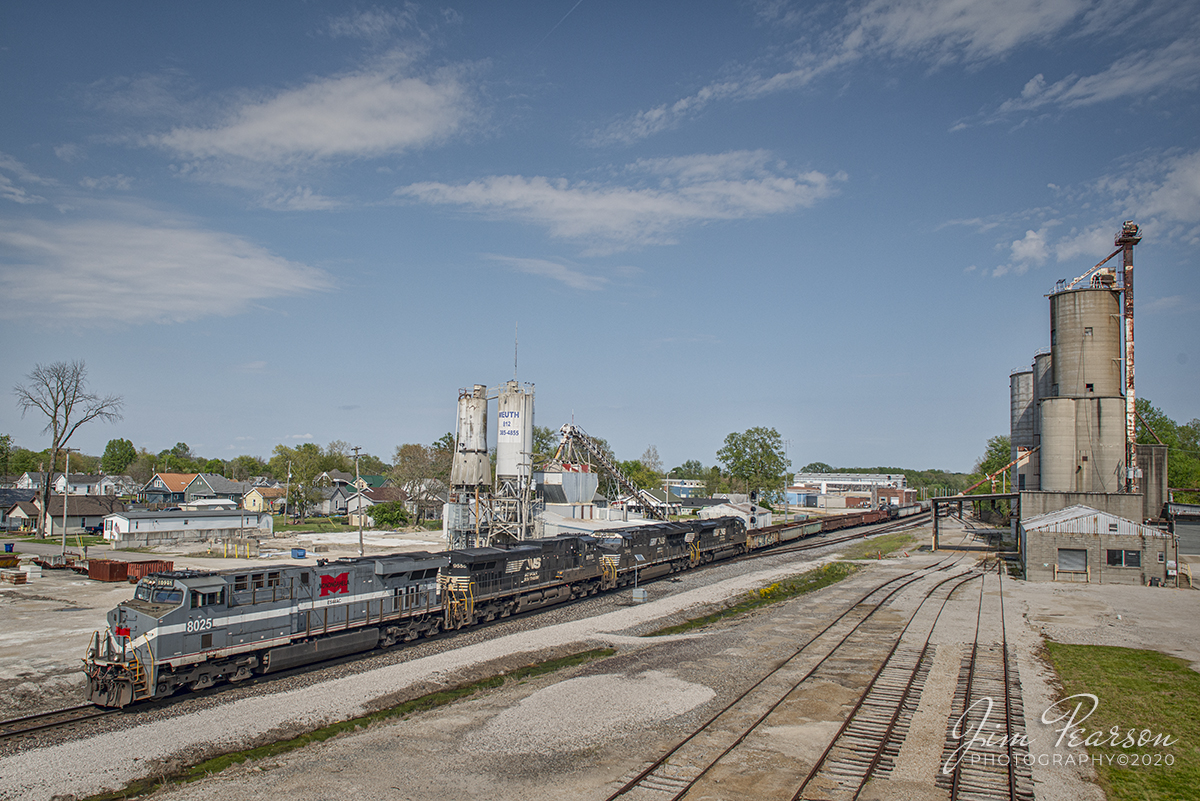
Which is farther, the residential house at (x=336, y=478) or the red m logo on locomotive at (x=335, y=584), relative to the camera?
the residential house at (x=336, y=478)

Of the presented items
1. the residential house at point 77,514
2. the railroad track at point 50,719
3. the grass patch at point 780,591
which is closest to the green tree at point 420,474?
the residential house at point 77,514

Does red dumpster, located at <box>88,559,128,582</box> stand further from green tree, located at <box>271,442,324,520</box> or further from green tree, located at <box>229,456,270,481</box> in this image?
green tree, located at <box>229,456,270,481</box>

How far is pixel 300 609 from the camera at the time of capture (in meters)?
23.0

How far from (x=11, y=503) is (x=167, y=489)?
2941 centimetres

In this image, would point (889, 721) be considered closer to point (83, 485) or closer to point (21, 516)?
point (21, 516)

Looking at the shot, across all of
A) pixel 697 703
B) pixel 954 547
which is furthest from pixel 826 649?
pixel 954 547

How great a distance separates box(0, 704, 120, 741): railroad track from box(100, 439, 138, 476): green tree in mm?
189795

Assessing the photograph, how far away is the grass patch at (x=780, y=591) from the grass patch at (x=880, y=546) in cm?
755

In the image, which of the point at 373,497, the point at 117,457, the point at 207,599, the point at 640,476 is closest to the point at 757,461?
the point at 640,476

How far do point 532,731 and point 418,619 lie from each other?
10855 mm

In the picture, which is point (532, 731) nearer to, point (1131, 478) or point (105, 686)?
point (105, 686)

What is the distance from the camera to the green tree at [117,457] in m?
176

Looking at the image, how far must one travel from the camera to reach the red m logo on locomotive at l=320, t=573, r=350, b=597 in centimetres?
2394

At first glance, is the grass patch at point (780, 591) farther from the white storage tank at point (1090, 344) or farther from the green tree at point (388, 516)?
the green tree at point (388, 516)
